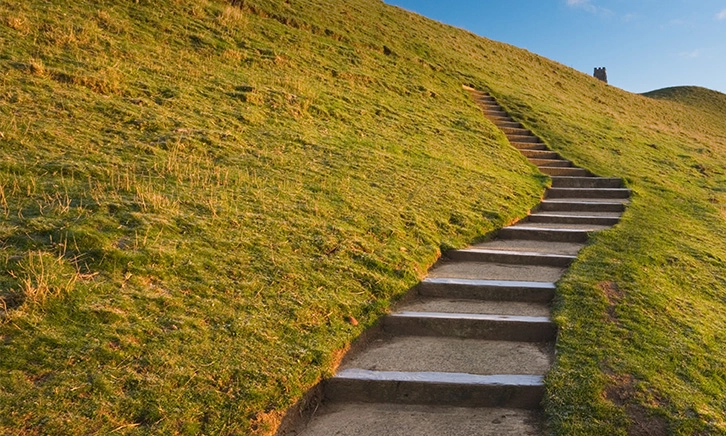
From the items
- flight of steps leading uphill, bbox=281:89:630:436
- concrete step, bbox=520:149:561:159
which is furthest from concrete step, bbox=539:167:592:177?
flight of steps leading uphill, bbox=281:89:630:436

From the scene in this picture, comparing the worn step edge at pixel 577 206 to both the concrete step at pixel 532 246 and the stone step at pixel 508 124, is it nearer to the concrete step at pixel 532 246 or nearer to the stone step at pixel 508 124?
the concrete step at pixel 532 246

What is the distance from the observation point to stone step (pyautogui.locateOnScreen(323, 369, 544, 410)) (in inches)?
187

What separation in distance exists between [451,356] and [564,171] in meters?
11.1

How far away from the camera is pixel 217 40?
54.2 feet

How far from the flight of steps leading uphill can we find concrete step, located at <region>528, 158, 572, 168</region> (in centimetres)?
721

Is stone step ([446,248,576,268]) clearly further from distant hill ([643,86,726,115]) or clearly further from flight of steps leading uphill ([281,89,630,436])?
distant hill ([643,86,726,115])

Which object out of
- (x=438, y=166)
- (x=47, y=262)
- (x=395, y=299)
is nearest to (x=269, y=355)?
(x=395, y=299)

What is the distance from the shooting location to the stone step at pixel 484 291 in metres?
6.78

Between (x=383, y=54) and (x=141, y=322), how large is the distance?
Result: 20620mm

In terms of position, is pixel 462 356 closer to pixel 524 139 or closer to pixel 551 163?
pixel 551 163

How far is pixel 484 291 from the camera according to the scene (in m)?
6.84

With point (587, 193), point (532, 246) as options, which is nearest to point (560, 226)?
point (532, 246)

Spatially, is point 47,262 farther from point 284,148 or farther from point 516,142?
point 516,142

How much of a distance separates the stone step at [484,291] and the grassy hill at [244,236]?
0.74ft
